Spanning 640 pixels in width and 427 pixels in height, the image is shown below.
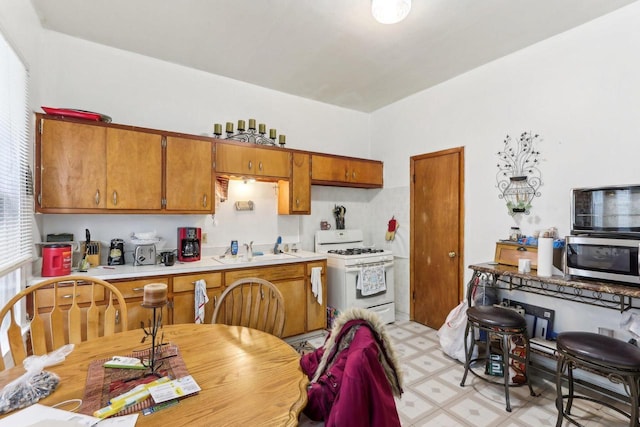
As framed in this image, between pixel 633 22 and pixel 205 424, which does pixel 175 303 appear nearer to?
pixel 205 424

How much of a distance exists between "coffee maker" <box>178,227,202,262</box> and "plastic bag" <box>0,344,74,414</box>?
176cm

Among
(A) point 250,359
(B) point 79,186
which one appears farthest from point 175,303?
(A) point 250,359

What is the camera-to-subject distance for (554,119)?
257cm

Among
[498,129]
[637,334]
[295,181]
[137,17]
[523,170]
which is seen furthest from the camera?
[295,181]

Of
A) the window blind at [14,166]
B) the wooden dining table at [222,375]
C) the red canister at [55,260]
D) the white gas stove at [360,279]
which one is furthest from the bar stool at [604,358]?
the red canister at [55,260]

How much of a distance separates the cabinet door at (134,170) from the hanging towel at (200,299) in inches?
31.0

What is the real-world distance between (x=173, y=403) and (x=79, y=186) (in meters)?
2.21

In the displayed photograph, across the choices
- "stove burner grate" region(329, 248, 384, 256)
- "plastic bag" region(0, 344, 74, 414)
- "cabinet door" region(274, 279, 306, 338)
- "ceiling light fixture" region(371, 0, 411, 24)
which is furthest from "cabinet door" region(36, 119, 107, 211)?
"stove burner grate" region(329, 248, 384, 256)

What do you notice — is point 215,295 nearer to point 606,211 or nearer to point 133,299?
point 133,299

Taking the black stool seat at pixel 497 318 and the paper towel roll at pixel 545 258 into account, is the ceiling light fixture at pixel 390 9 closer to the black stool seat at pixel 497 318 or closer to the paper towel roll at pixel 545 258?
the paper towel roll at pixel 545 258

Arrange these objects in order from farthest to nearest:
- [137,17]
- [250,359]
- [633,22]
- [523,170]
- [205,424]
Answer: [523,170]
[137,17]
[633,22]
[250,359]
[205,424]

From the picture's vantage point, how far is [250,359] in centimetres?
131

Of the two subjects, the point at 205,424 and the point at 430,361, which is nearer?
the point at 205,424

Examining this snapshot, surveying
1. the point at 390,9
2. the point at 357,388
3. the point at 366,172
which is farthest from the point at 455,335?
the point at 390,9
